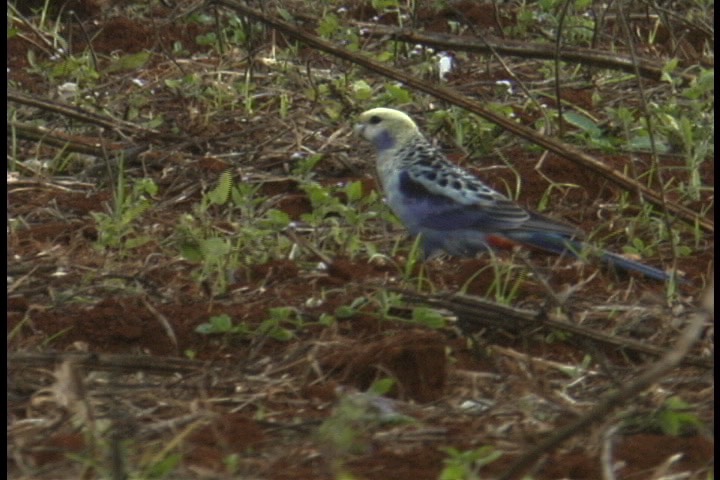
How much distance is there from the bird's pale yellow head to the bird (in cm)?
17

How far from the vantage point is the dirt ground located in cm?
362

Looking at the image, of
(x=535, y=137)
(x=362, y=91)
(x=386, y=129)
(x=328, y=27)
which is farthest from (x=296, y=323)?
(x=328, y=27)

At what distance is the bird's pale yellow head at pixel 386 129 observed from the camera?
5.96m

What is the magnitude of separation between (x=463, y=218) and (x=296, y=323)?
1001 mm

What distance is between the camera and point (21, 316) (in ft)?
15.6

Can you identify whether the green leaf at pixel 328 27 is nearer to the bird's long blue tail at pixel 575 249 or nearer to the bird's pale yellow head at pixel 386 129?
the bird's pale yellow head at pixel 386 129

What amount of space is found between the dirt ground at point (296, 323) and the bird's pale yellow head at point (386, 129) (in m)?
0.27

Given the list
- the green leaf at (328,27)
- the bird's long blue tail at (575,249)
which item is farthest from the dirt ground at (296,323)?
the green leaf at (328,27)

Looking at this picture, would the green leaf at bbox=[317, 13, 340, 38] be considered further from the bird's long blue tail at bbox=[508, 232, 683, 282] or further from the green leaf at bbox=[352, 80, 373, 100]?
the bird's long blue tail at bbox=[508, 232, 683, 282]

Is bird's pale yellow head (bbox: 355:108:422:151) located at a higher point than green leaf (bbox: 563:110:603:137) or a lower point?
higher

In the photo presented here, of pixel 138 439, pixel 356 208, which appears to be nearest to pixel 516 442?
pixel 138 439

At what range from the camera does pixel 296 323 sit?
461cm

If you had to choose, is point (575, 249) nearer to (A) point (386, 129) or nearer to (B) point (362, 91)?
(A) point (386, 129)

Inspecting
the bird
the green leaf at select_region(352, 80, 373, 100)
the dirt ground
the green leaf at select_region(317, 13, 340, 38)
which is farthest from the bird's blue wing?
the green leaf at select_region(317, 13, 340, 38)
